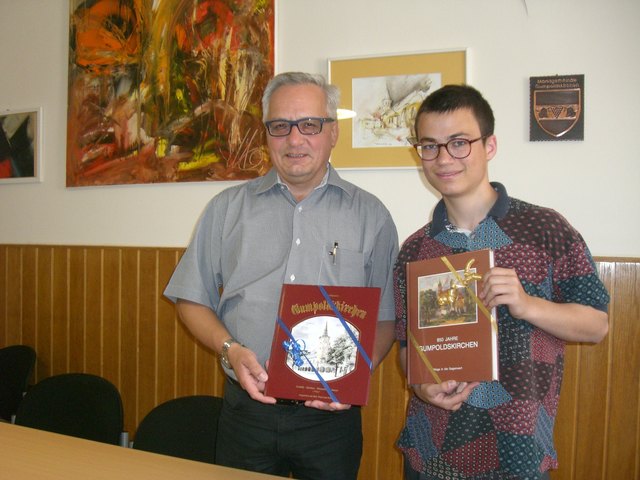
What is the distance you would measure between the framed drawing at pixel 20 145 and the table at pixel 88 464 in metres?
2.46

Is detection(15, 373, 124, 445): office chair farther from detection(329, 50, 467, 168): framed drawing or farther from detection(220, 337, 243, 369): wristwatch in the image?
detection(329, 50, 467, 168): framed drawing

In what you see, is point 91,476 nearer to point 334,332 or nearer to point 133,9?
point 334,332

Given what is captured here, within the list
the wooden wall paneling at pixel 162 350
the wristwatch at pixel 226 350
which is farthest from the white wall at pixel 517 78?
the wristwatch at pixel 226 350

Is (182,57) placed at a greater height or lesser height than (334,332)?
greater

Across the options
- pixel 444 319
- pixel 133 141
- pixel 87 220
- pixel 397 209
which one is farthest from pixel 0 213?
pixel 444 319

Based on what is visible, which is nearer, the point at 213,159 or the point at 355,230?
the point at 355,230

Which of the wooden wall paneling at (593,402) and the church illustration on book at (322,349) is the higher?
the church illustration on book at (322,349)

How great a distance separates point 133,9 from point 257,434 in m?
2.78

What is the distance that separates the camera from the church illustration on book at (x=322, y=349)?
139cm

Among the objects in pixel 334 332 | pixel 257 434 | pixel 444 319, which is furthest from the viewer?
pixel 257 434

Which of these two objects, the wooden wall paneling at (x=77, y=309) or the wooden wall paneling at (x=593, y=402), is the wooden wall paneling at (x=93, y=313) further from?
the wooden wall paneling at (x=593, y=402)

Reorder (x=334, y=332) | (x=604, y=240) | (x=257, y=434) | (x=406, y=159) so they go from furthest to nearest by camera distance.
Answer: (x=406, y=159) → (x=604, y=240) → (x=257, y=434) → (x=334, y=332)

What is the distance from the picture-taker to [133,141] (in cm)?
325

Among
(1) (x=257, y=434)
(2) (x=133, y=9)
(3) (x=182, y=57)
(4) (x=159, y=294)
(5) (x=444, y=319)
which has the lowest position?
(1) (x=257, y=434)
